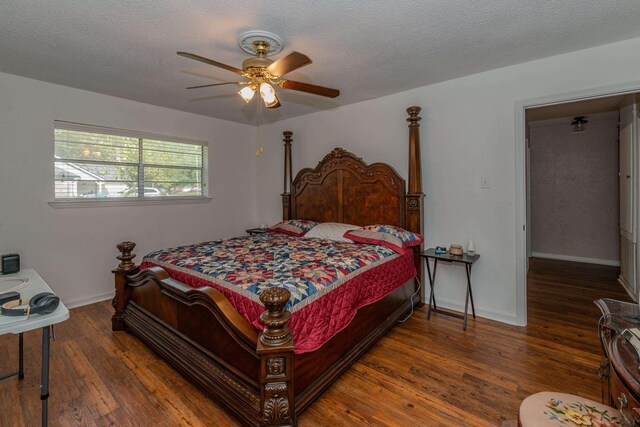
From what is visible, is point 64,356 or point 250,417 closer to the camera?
point 250,417

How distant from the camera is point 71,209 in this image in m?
3.33

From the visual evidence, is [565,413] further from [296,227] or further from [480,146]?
[296,227]

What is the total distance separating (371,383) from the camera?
2.01 meters

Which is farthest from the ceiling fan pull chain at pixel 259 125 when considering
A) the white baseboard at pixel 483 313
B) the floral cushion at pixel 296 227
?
the white baseboard at pixel 483 313

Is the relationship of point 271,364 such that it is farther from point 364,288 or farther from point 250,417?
point 364,288

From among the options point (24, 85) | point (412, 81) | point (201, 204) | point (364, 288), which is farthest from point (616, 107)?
point (24, 85)

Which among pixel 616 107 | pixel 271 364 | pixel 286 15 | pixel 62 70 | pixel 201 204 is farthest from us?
pixel 201 204

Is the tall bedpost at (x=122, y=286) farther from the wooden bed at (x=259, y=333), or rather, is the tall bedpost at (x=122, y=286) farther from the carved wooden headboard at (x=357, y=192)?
the carved wooden headboard at (x=357, y=192)

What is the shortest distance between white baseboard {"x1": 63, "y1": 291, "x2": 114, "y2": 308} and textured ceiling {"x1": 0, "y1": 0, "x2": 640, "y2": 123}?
2.36 metres

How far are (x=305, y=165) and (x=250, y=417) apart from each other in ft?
11.3

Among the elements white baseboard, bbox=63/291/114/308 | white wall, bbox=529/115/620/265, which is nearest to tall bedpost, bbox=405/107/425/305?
white wall, bbox=529/115/620/265

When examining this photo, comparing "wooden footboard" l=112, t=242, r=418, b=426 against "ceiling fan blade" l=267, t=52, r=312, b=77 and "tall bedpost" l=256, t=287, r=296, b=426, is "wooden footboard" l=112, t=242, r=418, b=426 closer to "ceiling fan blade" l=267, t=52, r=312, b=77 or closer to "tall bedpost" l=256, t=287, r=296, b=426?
"tall bedpost" l=256, t=287, r=296, b=426

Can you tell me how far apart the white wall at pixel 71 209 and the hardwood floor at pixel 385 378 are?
2.40 feet

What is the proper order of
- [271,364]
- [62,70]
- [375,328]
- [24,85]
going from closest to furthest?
[271,364] → [375,328] → [62,70] → [24,85]
